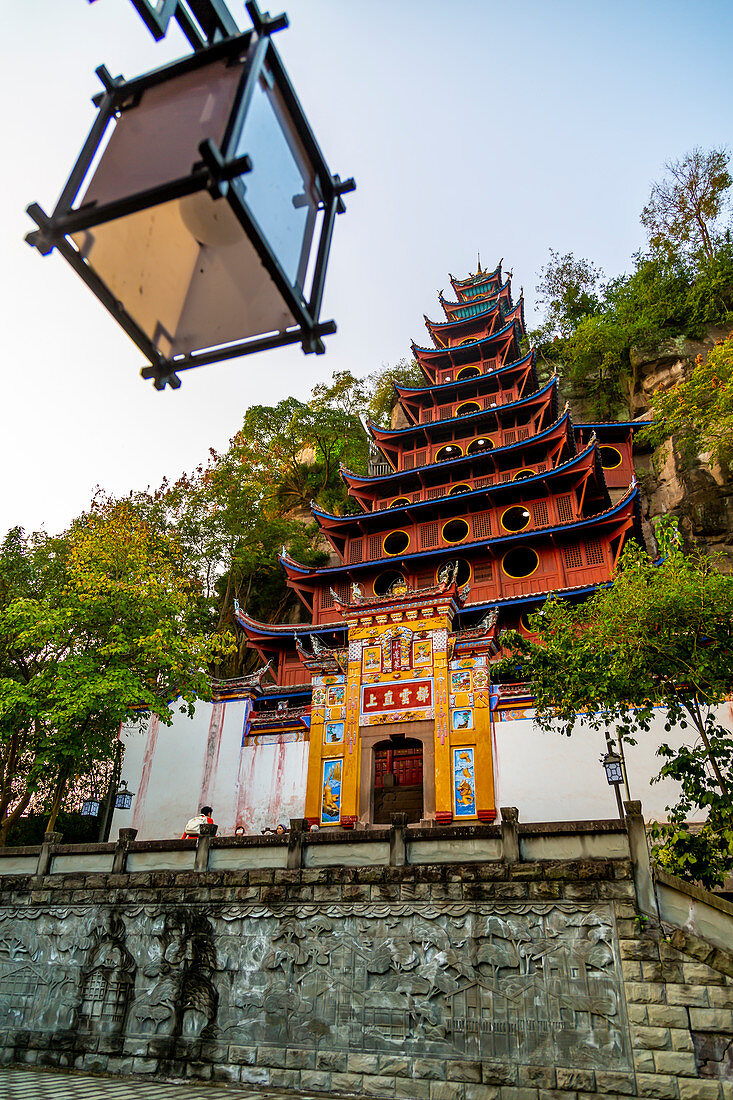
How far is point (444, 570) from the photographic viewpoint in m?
19.1

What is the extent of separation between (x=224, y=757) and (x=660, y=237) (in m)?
30.3

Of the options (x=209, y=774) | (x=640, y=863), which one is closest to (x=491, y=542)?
(x=209, y=774)

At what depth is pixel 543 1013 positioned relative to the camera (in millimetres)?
8984

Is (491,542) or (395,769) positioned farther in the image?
(491,542)

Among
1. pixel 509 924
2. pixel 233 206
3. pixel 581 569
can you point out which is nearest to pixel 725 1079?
pixel 509 924

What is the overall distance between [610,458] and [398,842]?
23.8 meters

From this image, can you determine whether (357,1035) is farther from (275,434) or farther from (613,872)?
(275,434)

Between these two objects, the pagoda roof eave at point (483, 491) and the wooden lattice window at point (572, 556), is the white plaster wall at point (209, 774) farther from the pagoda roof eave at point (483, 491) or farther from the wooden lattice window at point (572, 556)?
the wooden lattice window at point (572, 556)

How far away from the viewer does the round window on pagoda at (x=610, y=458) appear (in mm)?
30250

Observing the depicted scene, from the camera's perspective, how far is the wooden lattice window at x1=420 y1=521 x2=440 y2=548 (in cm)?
2511

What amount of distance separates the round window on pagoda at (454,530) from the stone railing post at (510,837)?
1564 centimetres

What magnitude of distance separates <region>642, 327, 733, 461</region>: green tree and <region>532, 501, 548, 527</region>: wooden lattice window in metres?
5.29

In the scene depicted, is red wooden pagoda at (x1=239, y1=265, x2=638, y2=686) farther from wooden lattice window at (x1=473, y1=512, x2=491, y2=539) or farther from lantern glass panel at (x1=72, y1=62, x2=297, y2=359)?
lantern glass panel at (x1=72, y1=62, x2=297, y2=359)

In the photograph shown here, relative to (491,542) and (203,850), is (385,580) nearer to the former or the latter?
(491,542)
